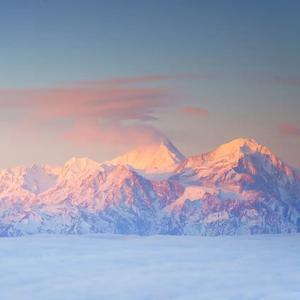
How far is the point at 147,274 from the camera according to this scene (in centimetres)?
4422

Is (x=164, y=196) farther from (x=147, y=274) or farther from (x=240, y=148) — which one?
(x=147, y=274)

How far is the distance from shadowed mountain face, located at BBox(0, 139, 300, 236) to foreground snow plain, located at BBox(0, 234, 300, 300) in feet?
204

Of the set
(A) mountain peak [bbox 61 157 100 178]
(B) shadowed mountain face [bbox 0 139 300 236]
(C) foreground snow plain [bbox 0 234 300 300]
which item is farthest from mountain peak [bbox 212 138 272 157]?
(C) foreground snow plain [bbox 0 234 300 300]

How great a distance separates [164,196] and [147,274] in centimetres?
11836

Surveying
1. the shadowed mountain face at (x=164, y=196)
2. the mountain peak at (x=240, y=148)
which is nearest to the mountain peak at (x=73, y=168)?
the shadowed mountain face at (x=164, y=196)

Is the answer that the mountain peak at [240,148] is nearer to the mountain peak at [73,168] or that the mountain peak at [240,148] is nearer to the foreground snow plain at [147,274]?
the mountain peak at [73,168]

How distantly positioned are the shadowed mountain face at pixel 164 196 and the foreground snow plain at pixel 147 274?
6203cm

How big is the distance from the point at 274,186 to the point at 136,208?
38491mm

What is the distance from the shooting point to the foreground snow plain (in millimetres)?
36781

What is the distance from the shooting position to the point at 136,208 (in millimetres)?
176875

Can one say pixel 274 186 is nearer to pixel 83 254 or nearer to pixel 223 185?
pixel 223 185

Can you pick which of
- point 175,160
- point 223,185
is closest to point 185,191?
point 223,185

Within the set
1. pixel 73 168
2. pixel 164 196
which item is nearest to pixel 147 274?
pixel 73 168

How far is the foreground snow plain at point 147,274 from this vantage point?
3678cm
